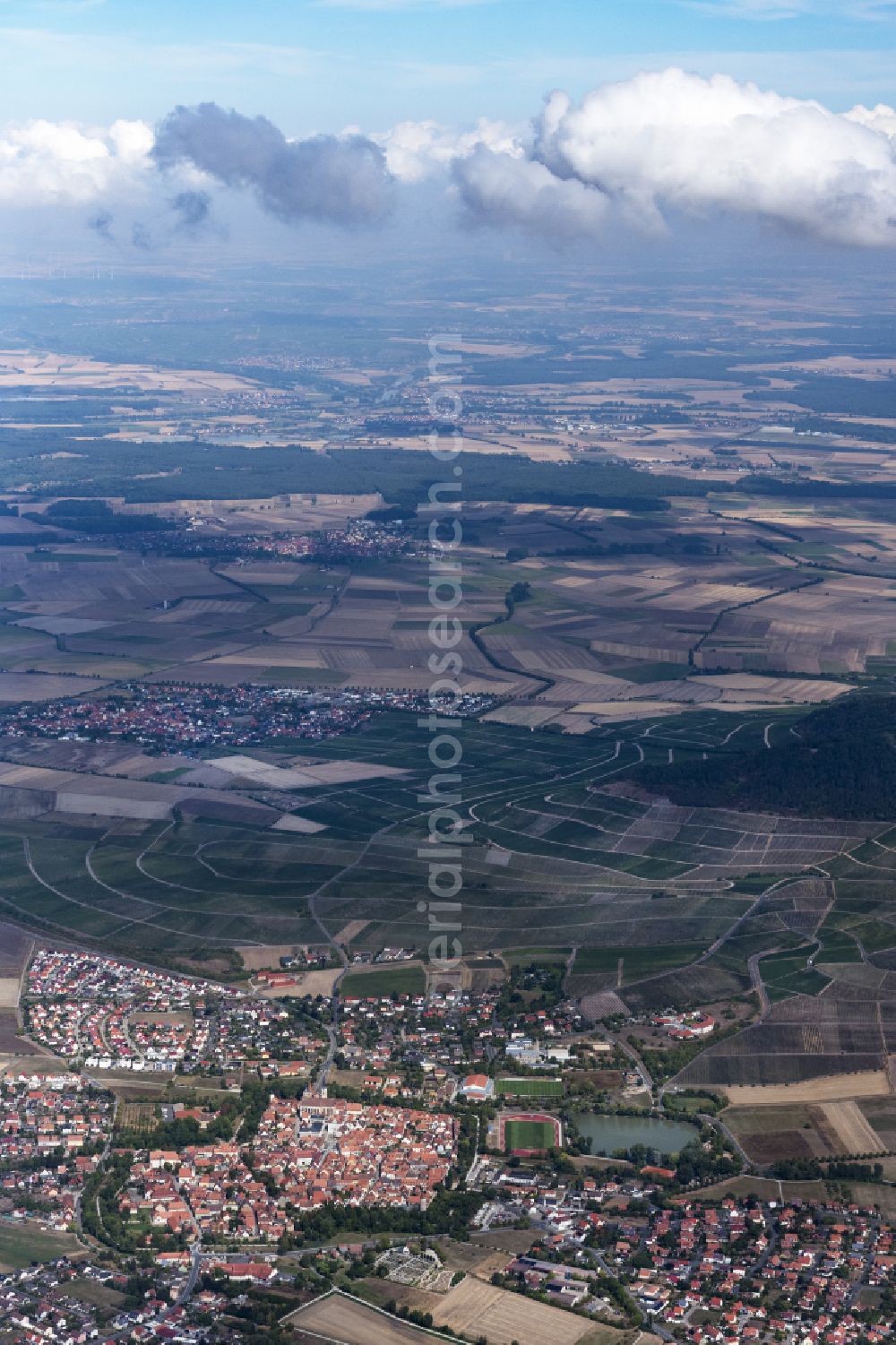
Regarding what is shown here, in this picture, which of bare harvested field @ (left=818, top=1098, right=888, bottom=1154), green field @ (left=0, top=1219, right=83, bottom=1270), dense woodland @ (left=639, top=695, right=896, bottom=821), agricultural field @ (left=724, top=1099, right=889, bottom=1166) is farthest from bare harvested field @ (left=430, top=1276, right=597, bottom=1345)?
dense woodland @ (left=639, top=695, right=896, bottom=821)

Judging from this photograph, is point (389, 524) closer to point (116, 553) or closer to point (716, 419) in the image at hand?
point (116, 553)

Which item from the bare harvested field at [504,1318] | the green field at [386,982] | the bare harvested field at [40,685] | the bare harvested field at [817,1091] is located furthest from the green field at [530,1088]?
the bare harvested field at [40,685]

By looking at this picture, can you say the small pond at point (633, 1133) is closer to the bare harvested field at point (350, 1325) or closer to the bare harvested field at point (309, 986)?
→ the bare harvested field at point (350, 1325)

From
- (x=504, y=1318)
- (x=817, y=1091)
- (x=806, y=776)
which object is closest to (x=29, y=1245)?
(x=504, y=1318)

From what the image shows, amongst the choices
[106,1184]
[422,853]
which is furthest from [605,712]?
[106,1184]

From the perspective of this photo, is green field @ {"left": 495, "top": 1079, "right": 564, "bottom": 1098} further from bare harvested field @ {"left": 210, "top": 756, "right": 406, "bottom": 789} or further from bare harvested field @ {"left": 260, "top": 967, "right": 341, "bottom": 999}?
bare harvested field @ {"left": 210, "top": 756, "right": 406, "bottom": 789}

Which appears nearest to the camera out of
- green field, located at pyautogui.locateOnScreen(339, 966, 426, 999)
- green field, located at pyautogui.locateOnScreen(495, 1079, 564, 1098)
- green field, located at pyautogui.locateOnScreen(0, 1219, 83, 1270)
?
Answer: green field, located at pyautogui.locateOnScreen(0, 1219, 83, 1270)
